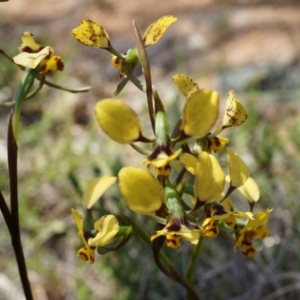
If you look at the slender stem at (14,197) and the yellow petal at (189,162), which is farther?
the slender stem at (14,197)

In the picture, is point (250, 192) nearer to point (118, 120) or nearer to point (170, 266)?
point (170, 266)

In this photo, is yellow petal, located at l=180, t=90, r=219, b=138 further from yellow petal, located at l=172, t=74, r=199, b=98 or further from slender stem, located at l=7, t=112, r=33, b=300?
slender stem, located at l=7, t=112, r=33, b=300

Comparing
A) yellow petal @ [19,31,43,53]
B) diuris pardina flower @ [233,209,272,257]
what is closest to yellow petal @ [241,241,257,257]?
diuris pardina flower @ [233,209,272,257]

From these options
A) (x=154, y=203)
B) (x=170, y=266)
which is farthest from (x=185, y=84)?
(x=170, y=266)

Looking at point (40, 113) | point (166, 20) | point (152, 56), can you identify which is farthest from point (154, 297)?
point (152, 56)

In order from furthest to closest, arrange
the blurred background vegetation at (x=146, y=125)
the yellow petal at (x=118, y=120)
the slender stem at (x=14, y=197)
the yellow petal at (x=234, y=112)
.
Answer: the blurred background vegetation at (x=146, y=125), the slender stem at (x=14, y=197), the yellow petal at (x=234, y=112), the yellow petal at (x=118, y=120)

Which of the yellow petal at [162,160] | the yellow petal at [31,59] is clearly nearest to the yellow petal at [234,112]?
the yellow petal at [162,160]

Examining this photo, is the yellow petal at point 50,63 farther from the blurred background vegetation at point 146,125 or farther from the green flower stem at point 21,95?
the blurred background vegetation at point 146,125
